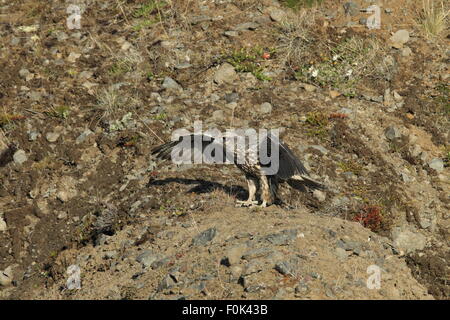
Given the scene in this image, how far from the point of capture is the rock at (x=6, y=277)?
1015 cm

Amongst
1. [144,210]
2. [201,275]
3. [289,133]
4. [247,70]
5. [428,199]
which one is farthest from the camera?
[247,70]

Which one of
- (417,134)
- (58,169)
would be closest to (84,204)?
(58,169)

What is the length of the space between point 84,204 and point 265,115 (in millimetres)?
4160

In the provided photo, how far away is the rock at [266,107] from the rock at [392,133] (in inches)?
97.0

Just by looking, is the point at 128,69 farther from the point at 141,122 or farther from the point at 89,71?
the point at 141,122

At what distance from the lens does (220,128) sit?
11805mm

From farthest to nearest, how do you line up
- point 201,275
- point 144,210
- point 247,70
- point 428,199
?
1. point 247,70
2. point 428,199
3. point 144,210
4. point 201,275

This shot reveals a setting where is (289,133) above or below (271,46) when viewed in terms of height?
below

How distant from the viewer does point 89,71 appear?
14.2 metres

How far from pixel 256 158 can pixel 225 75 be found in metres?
4.82

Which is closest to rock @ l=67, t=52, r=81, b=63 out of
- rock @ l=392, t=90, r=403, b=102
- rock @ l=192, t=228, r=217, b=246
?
rock @ l=392, t=90, r=403, b=102

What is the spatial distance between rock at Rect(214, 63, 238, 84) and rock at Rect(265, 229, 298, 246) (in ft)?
20.1

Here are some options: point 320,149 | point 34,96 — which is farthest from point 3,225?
point 320,149

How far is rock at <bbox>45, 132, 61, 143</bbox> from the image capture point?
12.6 m
